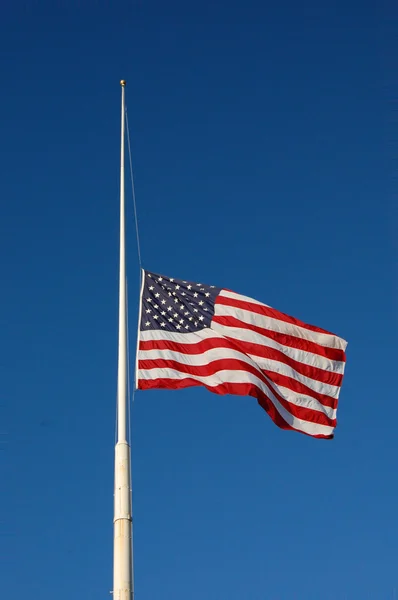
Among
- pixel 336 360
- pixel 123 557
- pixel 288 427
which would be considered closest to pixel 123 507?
pixel 123 557

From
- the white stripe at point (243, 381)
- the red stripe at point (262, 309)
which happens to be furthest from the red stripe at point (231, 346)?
the red stripe at point (262, 309)

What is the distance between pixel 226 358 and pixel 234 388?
756 mm

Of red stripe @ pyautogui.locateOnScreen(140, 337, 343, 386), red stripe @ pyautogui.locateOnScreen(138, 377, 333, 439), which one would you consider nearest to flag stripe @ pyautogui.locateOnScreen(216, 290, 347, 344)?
red stripe @ pyautogui.locateOnScreen(140, 337, 343, 386)

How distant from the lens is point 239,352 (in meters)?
23.2

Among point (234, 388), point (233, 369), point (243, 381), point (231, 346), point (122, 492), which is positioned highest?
point (231, 346)

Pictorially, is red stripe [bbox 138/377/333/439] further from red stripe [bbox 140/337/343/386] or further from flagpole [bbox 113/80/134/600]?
flagpole [bbox 113/80/134/600]

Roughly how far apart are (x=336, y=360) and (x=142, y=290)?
4.92 m

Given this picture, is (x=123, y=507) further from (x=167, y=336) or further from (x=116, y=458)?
(x=167, y=336)

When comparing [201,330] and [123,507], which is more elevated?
[201,330]

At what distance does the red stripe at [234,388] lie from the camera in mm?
21703

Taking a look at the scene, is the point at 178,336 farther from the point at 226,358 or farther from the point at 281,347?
the point at 281,347

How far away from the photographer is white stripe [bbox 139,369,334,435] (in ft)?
71.8

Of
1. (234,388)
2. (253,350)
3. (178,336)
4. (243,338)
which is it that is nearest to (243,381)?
(234,388)

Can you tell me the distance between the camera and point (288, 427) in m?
23.0
